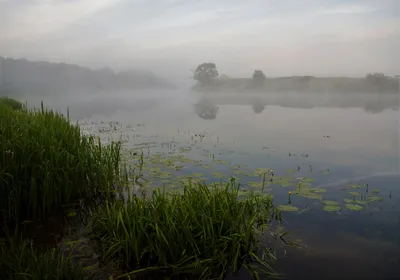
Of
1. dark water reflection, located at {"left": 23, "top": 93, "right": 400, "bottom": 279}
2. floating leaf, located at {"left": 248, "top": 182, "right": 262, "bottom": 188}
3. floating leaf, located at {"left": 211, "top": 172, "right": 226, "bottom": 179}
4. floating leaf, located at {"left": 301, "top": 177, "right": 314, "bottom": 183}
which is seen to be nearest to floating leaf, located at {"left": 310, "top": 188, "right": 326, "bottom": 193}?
dark water reflection, located at {"left": 23, "top": 93, "right": 400, "bottom": 279}

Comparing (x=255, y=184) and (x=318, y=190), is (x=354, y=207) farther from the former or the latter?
(x=255, y=184)

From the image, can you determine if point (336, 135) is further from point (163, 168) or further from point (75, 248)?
point (75, 248)

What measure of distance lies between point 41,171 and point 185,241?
122 inches

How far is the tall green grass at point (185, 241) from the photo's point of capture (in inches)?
159

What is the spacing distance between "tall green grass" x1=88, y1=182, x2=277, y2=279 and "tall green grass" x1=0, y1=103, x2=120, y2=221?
1.49m

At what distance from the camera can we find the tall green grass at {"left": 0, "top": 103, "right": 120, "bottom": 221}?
5305 millimetres

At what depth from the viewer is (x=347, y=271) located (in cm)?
443

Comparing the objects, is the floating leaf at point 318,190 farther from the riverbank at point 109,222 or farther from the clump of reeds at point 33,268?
the clump of reeds at point 33,268

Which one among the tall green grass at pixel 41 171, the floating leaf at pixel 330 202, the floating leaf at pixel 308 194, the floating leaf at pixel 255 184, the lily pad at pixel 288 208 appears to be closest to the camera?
the tall green grass at pixel 41 171

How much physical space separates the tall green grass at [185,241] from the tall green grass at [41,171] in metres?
1.49

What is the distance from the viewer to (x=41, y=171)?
5.54 meters

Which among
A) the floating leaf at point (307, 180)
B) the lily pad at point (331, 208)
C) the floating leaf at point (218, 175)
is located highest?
the floating leaf at point (218, 175)

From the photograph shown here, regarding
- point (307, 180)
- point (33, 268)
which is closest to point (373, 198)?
point (307, 180)

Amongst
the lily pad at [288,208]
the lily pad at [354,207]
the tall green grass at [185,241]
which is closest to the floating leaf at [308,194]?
the lily pad at [354,207]
